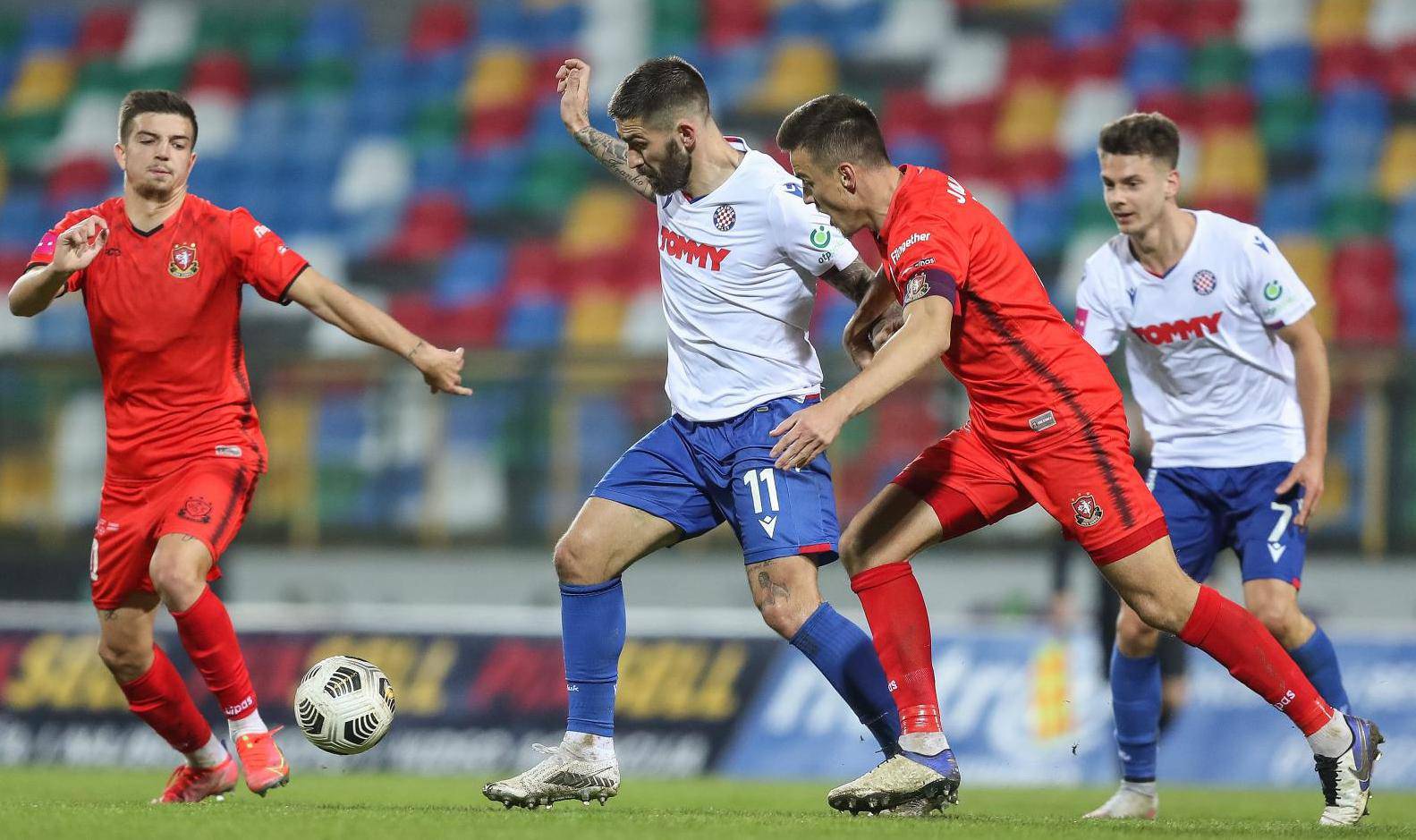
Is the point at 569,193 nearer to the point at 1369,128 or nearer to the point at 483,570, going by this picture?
the point at 483,570

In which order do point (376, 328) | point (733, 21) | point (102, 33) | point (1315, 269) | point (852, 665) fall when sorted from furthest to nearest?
point (102, 33)
point (733, 21)
point (1315, 269)
point (376, 328)
point (852, 665)

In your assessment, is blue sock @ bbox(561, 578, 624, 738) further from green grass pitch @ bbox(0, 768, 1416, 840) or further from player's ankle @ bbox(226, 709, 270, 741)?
player's ankle @ bbox(226, 709, 270, 741)

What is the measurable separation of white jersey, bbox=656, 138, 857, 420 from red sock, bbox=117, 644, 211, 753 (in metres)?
2.12

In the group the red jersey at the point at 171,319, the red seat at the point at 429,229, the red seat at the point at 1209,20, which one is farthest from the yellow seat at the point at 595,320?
the red jersey at the point at 171,319

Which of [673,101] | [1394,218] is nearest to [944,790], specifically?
[673,101]

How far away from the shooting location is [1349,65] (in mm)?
15117

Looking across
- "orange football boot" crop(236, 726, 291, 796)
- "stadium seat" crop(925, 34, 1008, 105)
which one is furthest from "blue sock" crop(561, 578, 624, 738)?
"stadium seat" crop(925, 34, 1008, 105)

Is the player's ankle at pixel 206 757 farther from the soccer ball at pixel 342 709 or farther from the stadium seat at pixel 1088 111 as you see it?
the stadium seat at pixel 1088 111

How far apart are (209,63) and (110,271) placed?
490 inches

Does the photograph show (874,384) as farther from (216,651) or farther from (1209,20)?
(1209,20)

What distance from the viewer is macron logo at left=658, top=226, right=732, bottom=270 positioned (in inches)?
220

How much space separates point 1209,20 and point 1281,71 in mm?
949

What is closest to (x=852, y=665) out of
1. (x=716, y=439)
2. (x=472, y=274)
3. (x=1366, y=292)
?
(x=716, y=439)

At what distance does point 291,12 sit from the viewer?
1800cm
